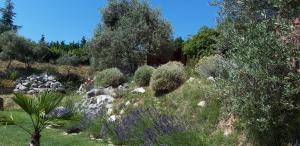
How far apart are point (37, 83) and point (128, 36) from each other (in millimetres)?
7648

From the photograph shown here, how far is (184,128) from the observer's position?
8.55 meters

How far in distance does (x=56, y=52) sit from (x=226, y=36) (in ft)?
99.7

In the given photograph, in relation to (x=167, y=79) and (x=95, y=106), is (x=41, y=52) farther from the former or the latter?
(x=167, y=79)

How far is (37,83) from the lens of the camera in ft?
88.4

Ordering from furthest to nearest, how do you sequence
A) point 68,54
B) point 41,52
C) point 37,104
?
point 68,54 < point 41,52 < point 37,104

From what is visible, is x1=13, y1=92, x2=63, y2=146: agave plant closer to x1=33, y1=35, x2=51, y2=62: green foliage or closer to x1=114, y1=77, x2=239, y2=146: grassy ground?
x1=114, y1=77, x2=239, y2=146: grassy ground

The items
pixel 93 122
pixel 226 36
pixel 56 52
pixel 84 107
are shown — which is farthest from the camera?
pixel 56 52

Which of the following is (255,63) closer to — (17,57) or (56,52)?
(17,57)

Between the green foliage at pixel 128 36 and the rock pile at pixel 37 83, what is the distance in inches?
149

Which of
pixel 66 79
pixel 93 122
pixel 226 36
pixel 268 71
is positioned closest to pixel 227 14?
pixel 226 36

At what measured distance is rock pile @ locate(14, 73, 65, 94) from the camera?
2598cm

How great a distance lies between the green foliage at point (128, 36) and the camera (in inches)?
870

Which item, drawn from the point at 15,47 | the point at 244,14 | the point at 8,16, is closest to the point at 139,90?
the point at 244,14

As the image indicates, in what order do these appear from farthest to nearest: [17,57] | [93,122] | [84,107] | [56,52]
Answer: [56,52] → [17,57] → [84,107] → [93,122]
